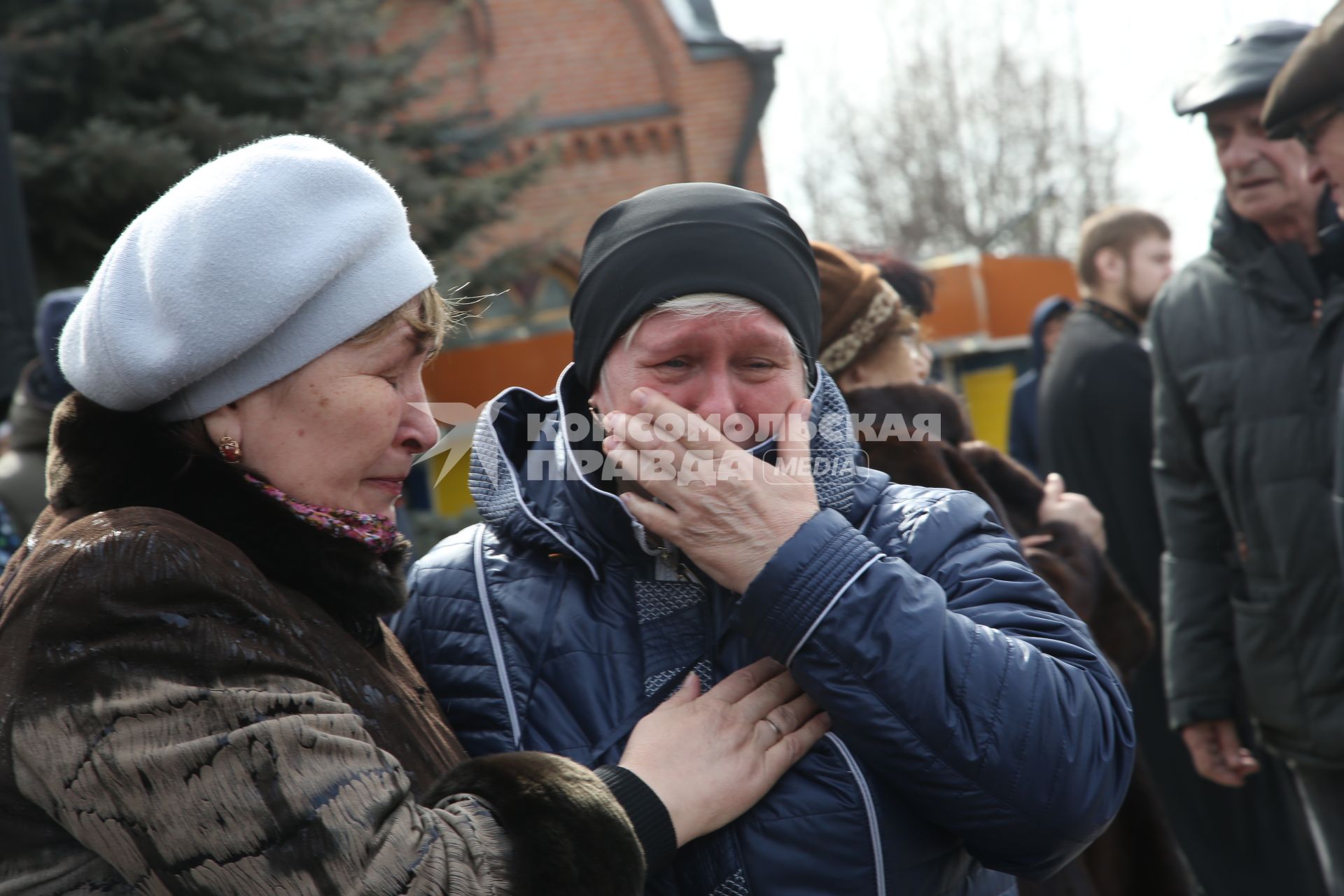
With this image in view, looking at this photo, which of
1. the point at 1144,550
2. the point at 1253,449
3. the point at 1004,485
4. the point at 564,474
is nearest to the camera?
the point at 564,474

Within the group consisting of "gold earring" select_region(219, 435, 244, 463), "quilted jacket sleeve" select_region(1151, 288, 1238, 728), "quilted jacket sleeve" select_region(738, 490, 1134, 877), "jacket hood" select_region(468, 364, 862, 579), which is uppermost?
"gold earring" select_region(219, 435, 244, 463)

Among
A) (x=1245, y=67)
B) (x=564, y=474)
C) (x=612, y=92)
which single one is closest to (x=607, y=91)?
(x=612, y=92)

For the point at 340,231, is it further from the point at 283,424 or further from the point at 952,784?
the point at 952,784

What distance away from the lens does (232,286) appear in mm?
1600

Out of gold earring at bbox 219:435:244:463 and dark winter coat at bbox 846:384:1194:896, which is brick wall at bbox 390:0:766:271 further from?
gold earring at bbox 219:435:244:463

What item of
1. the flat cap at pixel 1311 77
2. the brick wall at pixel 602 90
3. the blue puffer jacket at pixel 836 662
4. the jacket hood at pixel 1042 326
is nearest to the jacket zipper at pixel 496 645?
the blue puffer jacket at pixel 836 662

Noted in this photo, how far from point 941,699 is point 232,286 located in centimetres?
103

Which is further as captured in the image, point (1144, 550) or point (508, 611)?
point (1144, 550)

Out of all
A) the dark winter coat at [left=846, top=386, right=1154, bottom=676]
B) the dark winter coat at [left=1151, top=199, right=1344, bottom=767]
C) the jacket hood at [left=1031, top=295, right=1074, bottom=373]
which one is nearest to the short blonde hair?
the dark winter coat at [left=846, top=386, right=1154, bottom=676]

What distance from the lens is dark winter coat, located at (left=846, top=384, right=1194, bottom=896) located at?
8.54 ft

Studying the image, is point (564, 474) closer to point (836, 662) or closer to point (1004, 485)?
point (836, 662)

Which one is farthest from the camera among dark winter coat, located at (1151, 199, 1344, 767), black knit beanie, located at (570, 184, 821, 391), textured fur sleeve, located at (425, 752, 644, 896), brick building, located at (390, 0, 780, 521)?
brick building, located at (390, 0, 780, 521)

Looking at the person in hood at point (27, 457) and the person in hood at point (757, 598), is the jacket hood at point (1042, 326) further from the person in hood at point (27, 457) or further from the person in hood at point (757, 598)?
the person in hood at point (757, 598)

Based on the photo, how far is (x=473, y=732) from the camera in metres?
1.89
